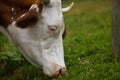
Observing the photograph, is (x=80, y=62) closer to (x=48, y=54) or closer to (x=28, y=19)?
(x=48, y=54)

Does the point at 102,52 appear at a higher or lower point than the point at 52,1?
lower

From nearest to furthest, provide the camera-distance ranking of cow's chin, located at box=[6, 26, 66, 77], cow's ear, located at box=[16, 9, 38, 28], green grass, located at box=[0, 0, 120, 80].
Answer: cow's ear, located at box=[16, 9, 38, 28]
cow's chin, located at box=[6, 26, 66, 77]
green grass, located at box=[0, 0, 120, 80]

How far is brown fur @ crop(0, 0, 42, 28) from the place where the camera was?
6047 mm

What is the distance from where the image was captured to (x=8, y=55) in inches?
290

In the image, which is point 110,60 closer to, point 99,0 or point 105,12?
point 105,12

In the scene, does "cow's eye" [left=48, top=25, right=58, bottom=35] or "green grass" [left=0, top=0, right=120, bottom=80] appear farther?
"green grass" [left=0, top=0, right=120, bottom=80]

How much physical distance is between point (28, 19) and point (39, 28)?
210 mm

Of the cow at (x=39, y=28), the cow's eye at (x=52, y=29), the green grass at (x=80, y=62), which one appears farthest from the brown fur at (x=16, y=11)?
the green grass at (x=80, y=62)

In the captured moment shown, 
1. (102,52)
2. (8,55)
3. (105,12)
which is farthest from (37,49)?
(105,12)

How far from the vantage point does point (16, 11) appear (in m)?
6.20

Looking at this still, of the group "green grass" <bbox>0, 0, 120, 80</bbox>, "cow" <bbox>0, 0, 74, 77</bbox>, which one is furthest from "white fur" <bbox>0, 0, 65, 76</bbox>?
"green grass" <bbox>0, 0, 120, 80</bbox>

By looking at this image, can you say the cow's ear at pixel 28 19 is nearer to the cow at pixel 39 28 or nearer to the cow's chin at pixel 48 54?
the cow at pixel 39 28

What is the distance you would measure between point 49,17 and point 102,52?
2032 mm

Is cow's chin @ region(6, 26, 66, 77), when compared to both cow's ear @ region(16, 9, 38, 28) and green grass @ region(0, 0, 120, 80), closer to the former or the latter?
cow's ear @ region(16, 9, 38, 28)
